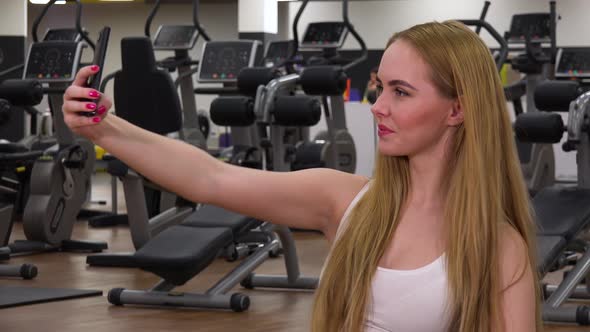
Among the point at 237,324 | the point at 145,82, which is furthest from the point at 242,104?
the point at 237,324

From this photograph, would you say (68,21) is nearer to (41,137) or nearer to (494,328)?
(41,137)

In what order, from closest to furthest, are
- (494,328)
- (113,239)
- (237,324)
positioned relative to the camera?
1. (494,328)
2. (237,324)
3. (113,239)

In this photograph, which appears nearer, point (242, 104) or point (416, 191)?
point (416, 191)

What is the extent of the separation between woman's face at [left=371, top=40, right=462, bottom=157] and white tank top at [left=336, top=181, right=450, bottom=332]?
0.17 m

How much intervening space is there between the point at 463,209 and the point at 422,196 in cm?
9

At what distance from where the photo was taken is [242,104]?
5715 millimetres

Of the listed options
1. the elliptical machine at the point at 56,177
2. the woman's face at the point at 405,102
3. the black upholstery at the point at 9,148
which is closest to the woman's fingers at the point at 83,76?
the woman's face at the point at 405,102

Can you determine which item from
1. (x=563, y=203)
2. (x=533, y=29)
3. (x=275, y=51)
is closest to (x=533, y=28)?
(x=533, y=29)

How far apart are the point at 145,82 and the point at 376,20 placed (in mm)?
7555

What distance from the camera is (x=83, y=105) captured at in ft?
4.27

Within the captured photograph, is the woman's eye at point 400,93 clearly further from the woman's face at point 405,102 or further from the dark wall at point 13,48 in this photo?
the dark wall at point 13,48

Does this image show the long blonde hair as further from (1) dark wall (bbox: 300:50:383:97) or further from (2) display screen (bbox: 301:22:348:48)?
(1) dark wall (bbox: 300:50:383:97)

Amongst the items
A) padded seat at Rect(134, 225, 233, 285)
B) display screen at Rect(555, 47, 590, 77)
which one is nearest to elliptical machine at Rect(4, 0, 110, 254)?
padded seat at Rect(134, 225, 233, 285)

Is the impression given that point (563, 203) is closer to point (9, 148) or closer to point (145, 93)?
point (145, 93)
